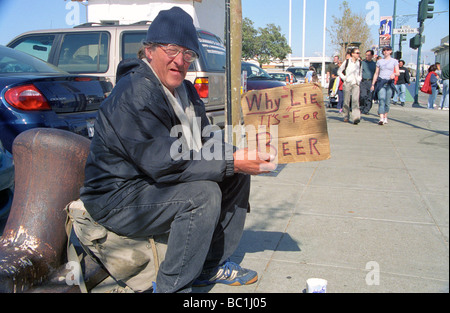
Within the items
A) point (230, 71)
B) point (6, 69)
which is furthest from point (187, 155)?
point (6, 69)

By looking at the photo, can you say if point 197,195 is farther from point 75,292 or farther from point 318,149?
point 75,292

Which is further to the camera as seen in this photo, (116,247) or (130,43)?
(130,43)

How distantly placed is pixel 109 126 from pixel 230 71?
5.23 feet

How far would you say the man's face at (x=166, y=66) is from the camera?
2.33 metres

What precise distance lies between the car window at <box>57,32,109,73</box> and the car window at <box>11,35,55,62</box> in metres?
0.35

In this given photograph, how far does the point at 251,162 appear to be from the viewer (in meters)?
2.19

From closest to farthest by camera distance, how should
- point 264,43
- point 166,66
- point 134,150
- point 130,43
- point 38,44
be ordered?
point 134,150, point 166,66, point 130,43, point 38,44, point 264,43

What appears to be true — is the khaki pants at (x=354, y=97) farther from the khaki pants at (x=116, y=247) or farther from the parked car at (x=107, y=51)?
the khaki pants at (x=116, y=247)

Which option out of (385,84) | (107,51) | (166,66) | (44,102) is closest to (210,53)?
(107,51)

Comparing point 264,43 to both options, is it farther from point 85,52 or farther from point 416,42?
point 85,52

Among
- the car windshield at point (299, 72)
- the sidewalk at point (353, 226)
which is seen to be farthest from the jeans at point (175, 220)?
the car windshield at point (299, 72)

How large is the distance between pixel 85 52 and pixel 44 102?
3143 millimetres

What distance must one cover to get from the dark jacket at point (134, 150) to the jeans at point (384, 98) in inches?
342
